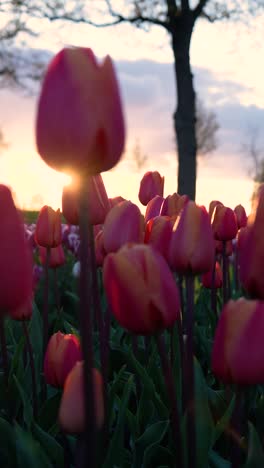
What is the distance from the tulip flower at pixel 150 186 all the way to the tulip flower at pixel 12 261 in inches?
64.2

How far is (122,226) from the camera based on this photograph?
1571mm

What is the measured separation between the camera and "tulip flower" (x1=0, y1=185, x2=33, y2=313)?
1010 mm

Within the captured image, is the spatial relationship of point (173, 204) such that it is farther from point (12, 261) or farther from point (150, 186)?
point (12, 261)

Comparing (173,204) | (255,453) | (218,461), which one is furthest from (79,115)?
(218,461)

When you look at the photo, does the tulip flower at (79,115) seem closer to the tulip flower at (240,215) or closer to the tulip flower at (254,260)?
the tulip flower at (254,260)

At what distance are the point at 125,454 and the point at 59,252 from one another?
5.83 ft

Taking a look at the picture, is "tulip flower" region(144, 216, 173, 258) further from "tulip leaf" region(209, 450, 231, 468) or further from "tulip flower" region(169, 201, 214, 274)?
"tulip leaf" region(209, 450, 231, 468)

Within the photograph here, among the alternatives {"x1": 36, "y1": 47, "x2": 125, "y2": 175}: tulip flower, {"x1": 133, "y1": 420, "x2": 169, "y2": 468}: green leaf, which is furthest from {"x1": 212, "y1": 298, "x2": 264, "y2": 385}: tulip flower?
{"x1": 133, "y1": 420, "x2": 169, "y2": 468}: green leaf

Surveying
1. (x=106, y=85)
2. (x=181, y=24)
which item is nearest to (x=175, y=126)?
(x=181, y=24)

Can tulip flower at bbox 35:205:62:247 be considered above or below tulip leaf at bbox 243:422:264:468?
above

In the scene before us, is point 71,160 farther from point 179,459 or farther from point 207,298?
point 207,298

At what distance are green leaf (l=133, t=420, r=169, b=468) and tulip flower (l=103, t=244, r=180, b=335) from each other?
775mm

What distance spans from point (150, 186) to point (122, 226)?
1098mm

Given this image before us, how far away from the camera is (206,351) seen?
3.07 meters
